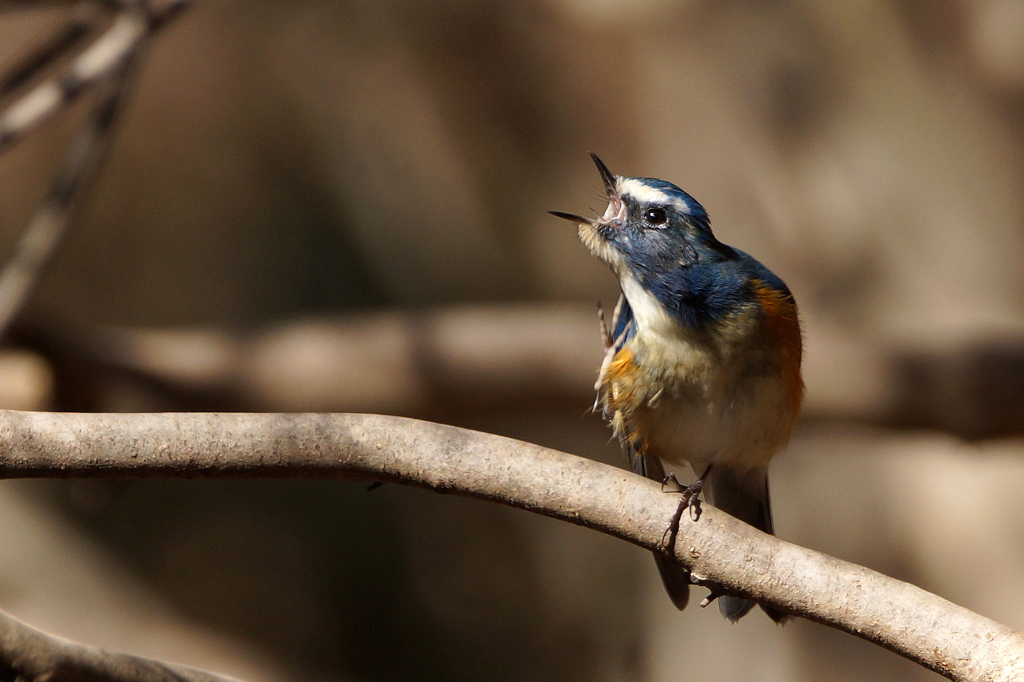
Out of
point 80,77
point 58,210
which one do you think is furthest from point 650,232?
point 58,210

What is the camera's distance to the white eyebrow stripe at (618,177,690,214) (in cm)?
227

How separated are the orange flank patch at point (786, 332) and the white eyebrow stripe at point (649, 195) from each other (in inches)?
12.3

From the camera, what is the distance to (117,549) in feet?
18.9

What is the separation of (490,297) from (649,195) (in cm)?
466

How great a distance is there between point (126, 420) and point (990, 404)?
3.31 metres

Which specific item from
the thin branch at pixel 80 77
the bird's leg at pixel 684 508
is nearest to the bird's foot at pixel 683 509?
the bird's leg at pixel 684 508

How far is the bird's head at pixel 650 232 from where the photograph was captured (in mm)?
2268

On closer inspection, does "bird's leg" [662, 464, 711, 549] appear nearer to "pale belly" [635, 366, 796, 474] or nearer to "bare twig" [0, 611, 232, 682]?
"pale belly" [635, 366, 796, 474]

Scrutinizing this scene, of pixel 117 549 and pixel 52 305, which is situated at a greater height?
pixel 52 305

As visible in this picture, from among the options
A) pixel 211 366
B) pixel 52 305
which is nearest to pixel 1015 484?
pixel 211 366

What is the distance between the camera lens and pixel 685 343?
224 cm

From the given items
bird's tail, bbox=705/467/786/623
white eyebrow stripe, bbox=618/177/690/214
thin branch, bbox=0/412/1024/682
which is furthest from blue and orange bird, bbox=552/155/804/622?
thin branch, bbox=0/412/1024/682

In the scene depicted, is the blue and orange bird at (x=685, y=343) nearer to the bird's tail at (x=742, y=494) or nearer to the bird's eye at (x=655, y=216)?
the bird's eye at (x=655, y=216)

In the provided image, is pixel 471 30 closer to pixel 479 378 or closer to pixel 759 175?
pixel 759 175
